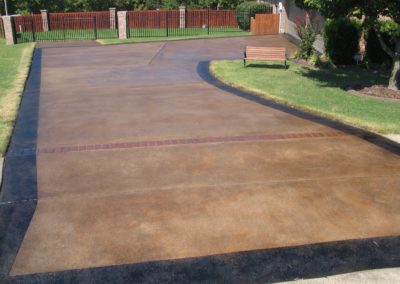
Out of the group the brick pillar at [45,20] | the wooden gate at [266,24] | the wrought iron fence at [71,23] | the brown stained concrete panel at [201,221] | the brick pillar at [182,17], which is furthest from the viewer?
the brick pillar at [45,20]

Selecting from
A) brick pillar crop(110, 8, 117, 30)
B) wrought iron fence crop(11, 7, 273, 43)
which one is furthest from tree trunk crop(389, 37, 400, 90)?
brick pillar crop(110, 8, 117, 30)

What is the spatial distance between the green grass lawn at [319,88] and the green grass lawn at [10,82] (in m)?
6.82

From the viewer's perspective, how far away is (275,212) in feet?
20.5

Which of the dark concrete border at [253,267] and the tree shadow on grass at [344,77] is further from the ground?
the tree shadow on grass at [344,77]

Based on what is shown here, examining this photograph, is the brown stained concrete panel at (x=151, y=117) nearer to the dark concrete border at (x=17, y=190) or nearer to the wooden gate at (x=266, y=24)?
the dark concrete border at (x=17, y=190)

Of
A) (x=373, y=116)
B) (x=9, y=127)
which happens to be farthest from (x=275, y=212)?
(x=9, y=127)

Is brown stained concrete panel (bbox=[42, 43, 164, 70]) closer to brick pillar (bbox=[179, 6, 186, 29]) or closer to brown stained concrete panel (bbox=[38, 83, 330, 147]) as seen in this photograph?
brown stained concrete panel (bbox=[38, 83, 330, 147])

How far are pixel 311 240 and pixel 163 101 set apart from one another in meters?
8.20

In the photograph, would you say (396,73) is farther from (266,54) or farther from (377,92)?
(266,54)

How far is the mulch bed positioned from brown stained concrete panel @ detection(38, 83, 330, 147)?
11.7ft

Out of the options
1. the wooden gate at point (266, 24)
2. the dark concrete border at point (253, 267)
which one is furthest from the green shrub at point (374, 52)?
the wooden gate at point (266, 24)

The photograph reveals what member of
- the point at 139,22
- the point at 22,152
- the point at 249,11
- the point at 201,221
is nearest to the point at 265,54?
the point at 22,152

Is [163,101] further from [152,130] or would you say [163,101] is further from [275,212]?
[275,212]

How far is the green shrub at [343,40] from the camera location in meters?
19.4
